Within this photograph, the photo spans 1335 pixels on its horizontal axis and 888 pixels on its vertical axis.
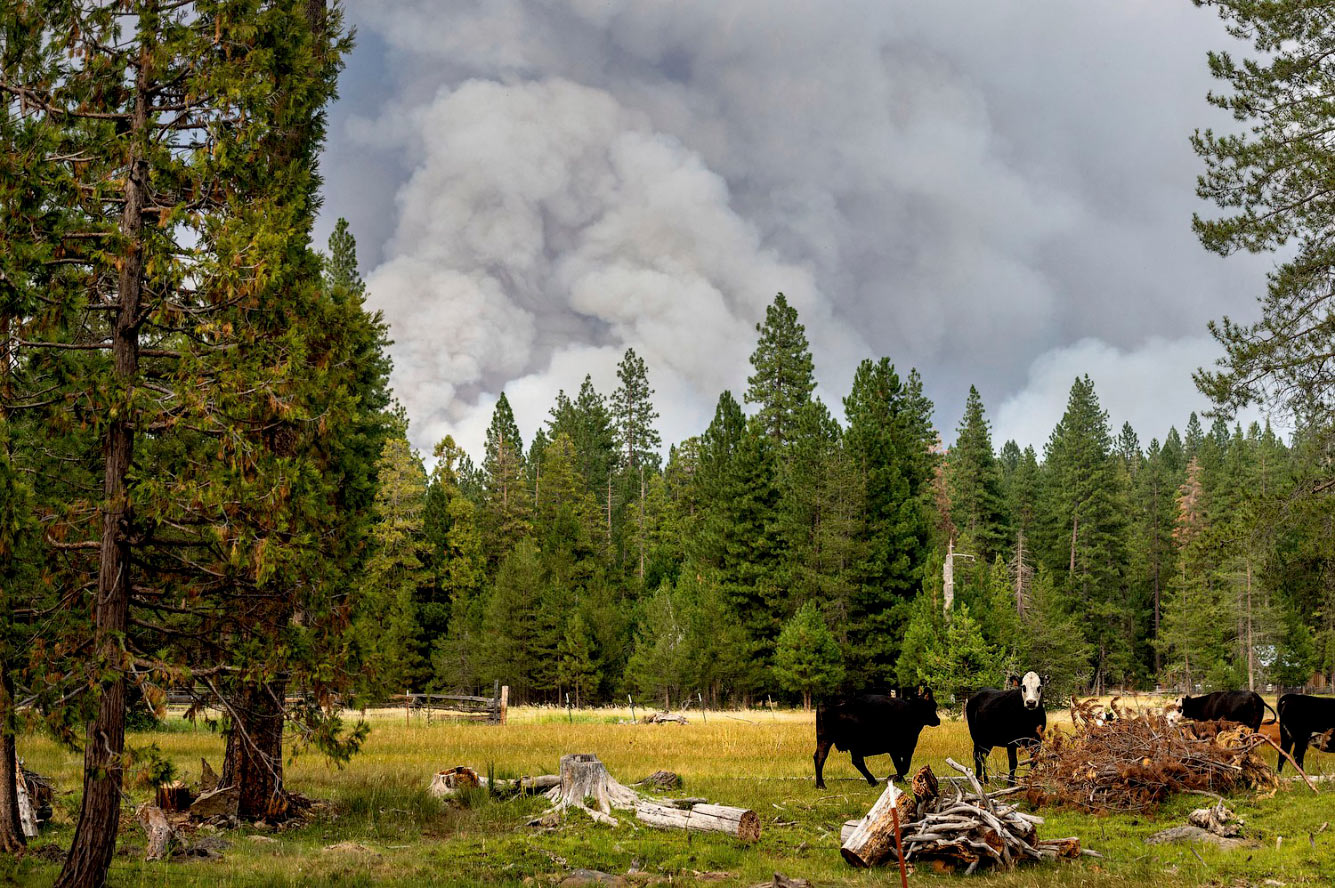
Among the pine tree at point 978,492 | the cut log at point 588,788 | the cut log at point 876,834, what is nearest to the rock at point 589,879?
the cut log at point 876,834

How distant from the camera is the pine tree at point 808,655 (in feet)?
131

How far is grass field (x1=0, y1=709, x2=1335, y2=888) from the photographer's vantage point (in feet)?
31.3

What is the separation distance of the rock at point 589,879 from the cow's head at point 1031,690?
28.0 feet

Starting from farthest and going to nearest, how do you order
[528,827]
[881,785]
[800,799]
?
1. [881,785]
2. [800,799]
3. [528,827]

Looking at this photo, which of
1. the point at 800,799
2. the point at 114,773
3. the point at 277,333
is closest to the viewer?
the point at 114,773

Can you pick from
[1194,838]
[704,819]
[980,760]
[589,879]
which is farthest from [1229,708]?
[589,879]

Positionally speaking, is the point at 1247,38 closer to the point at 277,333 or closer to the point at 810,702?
the point at 277,333

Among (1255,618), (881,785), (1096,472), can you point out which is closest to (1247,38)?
(881,785)

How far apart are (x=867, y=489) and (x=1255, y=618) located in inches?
1370

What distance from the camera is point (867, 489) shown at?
150ft

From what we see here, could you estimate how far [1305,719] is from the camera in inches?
612

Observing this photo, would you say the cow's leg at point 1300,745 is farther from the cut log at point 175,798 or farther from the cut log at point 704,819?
the cut log at point 175,798

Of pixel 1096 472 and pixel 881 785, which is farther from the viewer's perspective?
pixel 1096 472

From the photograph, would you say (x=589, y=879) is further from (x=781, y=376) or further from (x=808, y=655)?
(x=781, y=376)
